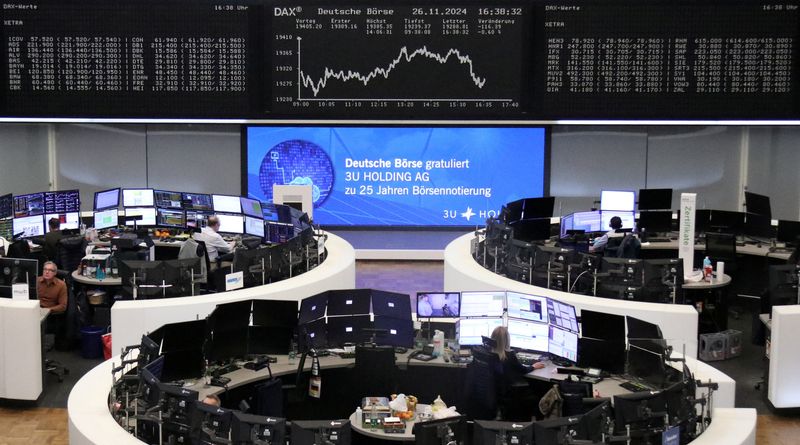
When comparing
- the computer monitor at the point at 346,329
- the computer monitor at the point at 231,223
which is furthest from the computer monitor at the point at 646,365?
the computer monitor at the point at 231,223

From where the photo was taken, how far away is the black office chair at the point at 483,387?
27.1 ft

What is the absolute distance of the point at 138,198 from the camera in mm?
14242

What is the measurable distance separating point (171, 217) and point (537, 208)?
16.1 feet

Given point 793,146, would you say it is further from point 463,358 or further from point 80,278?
point 80,278

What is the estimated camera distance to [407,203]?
15820 millimetres

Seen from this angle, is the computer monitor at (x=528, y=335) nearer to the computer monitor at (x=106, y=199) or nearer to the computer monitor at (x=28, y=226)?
the computer monitor at (x=106, y=199)

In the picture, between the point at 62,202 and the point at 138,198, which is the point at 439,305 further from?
the point at 62,202

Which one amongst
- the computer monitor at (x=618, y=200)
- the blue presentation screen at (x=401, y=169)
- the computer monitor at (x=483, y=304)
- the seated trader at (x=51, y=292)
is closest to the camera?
the computer monitor at (x=483, y=304)

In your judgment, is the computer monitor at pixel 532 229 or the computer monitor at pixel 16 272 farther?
the computer monitor at pixel 532 229

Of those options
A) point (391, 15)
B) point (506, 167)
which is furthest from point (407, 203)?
point (391, 15)

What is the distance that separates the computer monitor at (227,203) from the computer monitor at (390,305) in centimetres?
511

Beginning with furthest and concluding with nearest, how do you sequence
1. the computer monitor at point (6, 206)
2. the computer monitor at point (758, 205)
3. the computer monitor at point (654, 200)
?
1. the computer monitor at point (654, 200)
2. the computer monitor at point (758, 205)
3. the computer monitor at point (6, 206)

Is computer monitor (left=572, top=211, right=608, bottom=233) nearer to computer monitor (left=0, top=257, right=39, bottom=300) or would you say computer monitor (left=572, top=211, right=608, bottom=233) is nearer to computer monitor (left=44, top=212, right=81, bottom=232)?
computer monitor (left=44, top=212, right=81, bottom=232)

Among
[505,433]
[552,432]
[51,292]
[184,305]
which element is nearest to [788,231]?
[184,305]
